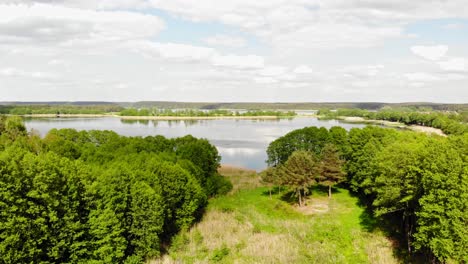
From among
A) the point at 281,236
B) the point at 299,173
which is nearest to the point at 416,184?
the point at 281,236

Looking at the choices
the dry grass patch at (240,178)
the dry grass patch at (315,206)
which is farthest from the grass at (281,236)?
the dry grass patch at (240,178)

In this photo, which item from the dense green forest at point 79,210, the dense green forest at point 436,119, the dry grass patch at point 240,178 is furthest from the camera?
the dense green forest at point 436,119

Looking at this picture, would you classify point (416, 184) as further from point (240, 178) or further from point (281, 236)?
point (240, 178)

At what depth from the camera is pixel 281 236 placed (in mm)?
29234

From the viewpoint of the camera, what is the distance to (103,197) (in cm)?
2291

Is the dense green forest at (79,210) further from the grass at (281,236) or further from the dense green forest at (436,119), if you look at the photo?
the dense green forest at (436,119)

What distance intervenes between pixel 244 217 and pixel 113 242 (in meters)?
16.2

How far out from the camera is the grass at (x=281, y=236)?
25.2m

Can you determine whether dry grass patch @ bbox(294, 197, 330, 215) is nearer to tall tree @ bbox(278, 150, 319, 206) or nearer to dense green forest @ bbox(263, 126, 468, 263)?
tall tree @ bbox(278, 150, 319, 206)

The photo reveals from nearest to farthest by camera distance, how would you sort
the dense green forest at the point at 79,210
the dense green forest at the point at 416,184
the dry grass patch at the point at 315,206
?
the dense green forest at the point at 79,210
the dense green forest at the point at 416,184
the dry grass patch at the point at 315,206

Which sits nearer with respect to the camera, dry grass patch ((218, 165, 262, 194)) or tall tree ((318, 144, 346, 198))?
tall tree ((318, 144, 346, 198))

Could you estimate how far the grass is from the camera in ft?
82.8

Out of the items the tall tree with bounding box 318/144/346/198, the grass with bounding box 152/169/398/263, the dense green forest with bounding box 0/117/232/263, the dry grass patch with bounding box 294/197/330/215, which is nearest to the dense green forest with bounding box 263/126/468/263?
the tall tree with bounding box 318/144/346/198

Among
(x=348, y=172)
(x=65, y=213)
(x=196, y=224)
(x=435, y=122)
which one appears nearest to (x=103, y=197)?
(x=65, y=213)
